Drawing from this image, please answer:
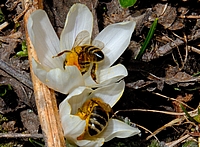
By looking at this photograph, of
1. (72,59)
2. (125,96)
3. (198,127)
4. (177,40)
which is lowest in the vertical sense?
(198,127)

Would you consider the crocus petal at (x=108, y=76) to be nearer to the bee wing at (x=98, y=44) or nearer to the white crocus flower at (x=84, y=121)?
the white crocus flower at (x=84, y=121)

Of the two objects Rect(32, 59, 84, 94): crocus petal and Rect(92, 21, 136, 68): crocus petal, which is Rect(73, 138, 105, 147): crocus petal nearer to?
Rect(32, 59, 84, 94): crocus petal

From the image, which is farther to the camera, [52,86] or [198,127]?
[198,127]

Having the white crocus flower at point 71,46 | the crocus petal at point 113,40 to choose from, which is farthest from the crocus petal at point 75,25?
the crocus petal at point 113,40

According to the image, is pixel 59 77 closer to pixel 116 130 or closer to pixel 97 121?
pixel 97 121

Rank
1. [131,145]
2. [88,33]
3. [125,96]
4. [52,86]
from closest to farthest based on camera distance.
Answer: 1. [52,86]
2. [88,33]
3. [131,145]
4. [125,96]

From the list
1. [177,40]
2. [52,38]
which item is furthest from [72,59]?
[177,40]

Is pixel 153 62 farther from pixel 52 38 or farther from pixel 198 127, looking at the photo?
pixel 52 38

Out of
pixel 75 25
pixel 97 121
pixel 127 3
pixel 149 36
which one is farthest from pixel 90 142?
pixel 127 3
